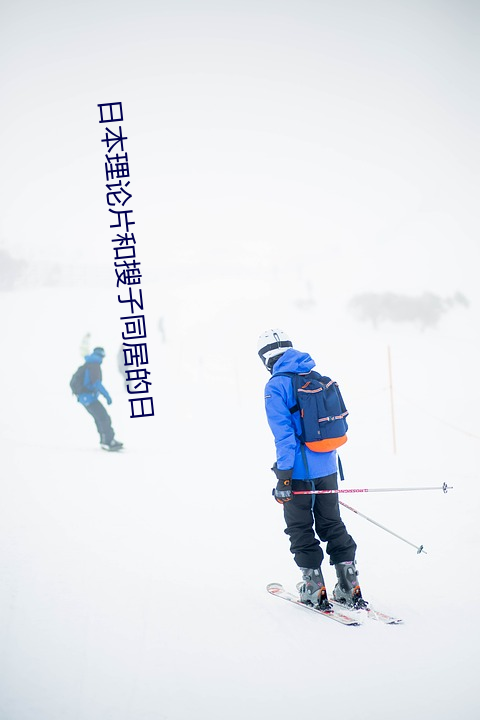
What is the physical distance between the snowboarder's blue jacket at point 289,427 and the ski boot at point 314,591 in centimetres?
73

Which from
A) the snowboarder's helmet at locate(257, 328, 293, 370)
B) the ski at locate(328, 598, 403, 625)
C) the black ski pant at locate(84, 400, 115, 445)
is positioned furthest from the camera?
the black ski pant at locate(84, 400, 115, 445)

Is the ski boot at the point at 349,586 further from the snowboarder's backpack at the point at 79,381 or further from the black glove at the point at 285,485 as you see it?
the snowboarder's backpack at the point at 79,381

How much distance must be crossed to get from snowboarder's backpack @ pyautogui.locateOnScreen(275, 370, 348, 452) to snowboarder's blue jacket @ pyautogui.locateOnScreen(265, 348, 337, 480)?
0.05 meters

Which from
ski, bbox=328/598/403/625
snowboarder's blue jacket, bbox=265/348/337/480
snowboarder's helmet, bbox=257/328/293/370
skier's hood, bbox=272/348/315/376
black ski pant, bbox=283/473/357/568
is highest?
snowboarder's helmet, bbox=257/328/293/370

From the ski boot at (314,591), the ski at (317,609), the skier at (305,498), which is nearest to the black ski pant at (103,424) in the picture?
the ski at (317,609)

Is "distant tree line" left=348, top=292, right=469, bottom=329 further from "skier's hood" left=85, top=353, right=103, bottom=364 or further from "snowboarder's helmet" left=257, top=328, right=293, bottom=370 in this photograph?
"snowboarder's helmet" left=257, top=328, right=293, bottom=370

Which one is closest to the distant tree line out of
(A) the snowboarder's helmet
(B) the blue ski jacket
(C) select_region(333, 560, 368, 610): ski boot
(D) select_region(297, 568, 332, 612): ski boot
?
(B) the blue ski jacket

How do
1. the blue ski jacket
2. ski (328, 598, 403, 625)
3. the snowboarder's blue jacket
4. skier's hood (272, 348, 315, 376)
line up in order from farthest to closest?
1. the blue ski jacket
2. skier's hood (272, 348, 315, 376)
3. the snowboarder's blue jacket
4. ski (328, 598, 403, 625)

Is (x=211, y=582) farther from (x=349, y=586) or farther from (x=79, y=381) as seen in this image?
(x=79, y=381)

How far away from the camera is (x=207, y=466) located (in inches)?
299

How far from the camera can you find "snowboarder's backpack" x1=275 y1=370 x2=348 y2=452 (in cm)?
Result: 317

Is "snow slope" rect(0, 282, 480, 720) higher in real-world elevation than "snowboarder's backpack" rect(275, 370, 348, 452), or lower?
lower

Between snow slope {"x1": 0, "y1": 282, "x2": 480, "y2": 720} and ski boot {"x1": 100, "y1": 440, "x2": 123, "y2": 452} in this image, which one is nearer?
snow slope {"x1": 0, "y1": 282, "x2": 480, "y2": 720}

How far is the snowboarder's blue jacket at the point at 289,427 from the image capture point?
10.3ft
